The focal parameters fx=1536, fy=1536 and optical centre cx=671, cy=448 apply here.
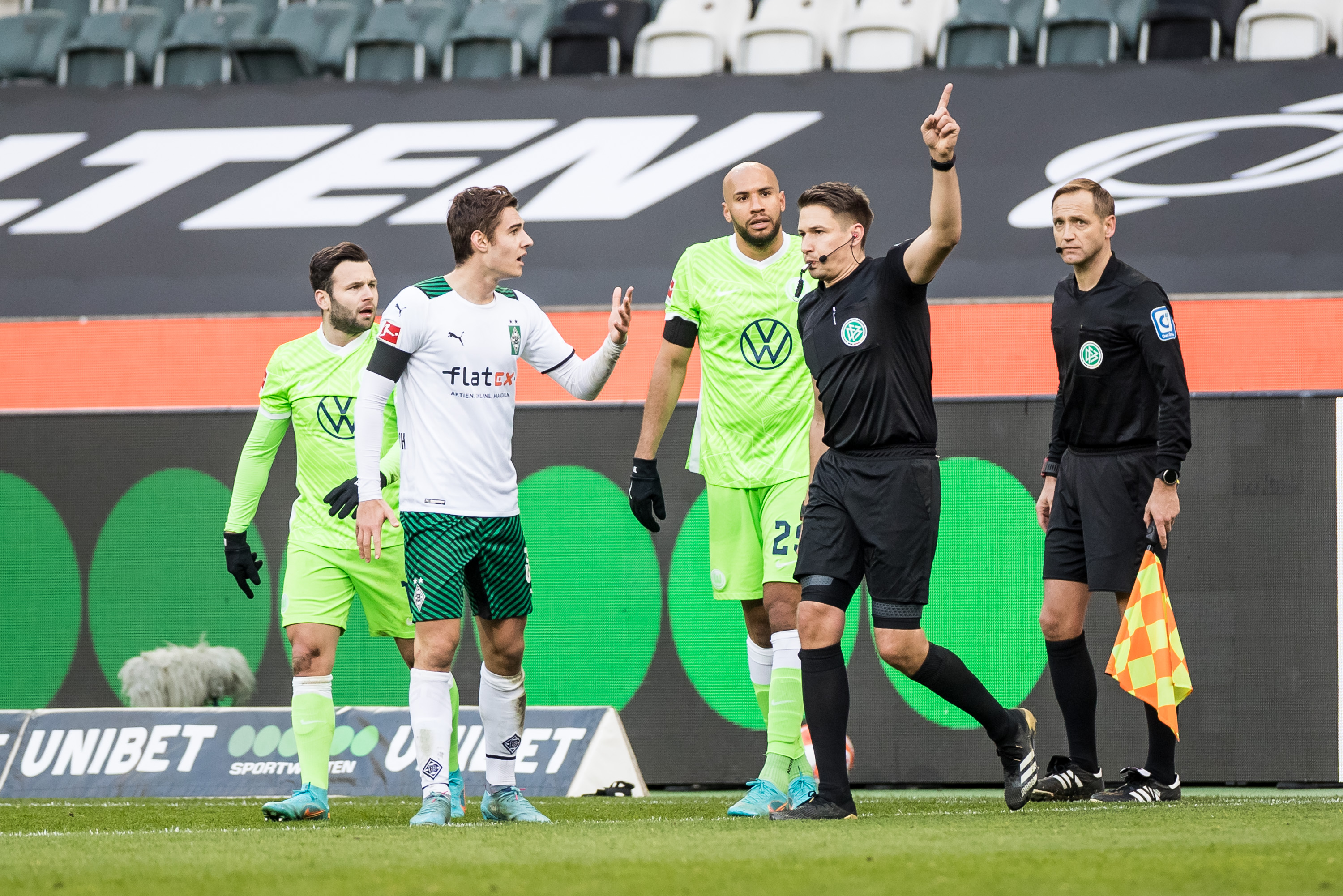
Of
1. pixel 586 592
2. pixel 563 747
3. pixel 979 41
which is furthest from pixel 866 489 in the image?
pixel 979 41

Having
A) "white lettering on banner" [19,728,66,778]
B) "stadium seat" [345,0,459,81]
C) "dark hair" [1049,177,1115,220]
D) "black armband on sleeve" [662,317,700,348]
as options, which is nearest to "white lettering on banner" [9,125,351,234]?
"stadium seat" [345,0,459,81]

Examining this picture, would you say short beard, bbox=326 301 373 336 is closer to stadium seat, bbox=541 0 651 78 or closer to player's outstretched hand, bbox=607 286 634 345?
player's outstretched hand, bbox=607 286 634 345

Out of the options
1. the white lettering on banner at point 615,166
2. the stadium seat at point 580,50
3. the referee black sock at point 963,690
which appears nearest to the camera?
the referee black sock at point 963,690

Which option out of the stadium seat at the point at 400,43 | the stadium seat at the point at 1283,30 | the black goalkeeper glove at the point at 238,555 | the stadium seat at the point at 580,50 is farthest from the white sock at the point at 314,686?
the stadium seat at the point at 1283,30

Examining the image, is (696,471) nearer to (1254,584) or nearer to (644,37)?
(1254,584)

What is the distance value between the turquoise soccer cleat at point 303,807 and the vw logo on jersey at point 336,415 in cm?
125

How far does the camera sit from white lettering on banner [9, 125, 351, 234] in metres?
10.2

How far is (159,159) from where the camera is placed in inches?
412

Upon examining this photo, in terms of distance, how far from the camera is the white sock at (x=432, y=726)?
4762 mm

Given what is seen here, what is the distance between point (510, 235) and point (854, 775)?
9.44 feet

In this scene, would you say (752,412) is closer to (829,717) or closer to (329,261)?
(829,717)

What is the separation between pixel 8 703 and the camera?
23.3ft

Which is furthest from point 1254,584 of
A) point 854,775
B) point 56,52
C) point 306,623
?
point 56,52

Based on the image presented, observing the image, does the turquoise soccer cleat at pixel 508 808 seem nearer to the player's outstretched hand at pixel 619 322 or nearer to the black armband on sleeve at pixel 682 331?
the player's outstretched hand at pixel 619 322
